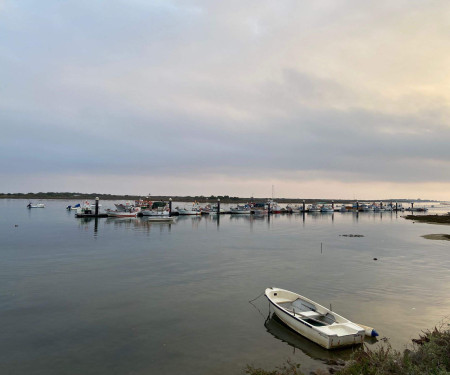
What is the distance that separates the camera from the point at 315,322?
49.0 feet

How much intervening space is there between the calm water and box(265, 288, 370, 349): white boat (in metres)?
0.39

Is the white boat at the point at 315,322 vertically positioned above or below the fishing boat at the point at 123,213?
below

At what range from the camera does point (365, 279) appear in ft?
80.7

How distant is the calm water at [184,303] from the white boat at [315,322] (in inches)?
15.3

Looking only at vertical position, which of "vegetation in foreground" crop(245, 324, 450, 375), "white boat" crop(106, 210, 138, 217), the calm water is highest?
"white boat" crop(106, 210, 138, 217)

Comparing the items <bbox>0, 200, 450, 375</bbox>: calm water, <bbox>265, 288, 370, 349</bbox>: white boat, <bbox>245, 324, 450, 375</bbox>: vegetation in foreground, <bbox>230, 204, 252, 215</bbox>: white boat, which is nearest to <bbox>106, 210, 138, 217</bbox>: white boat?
<bbox>230, 204, 252, 215</bbox>: white boat

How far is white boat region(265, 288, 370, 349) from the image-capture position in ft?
42.9

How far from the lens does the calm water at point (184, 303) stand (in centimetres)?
1245

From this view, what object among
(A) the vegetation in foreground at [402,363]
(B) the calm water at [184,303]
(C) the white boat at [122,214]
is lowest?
(B) the calm water at [184,303]

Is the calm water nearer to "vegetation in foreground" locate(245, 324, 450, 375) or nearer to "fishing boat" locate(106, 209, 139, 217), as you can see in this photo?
"vegetation in foreground" locate(245, 324, 450, 375)

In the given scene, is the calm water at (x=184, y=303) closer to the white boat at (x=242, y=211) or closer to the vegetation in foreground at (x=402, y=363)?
the vegetation in foreground at (x=402, y=363)

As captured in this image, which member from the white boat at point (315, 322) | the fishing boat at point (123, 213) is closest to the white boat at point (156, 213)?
the fishing boat at point (123, 213)

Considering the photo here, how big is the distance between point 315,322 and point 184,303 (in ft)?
23.0

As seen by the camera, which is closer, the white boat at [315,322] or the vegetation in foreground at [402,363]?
the vegetation in foreground at [402,363]
